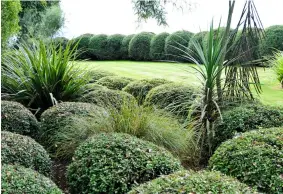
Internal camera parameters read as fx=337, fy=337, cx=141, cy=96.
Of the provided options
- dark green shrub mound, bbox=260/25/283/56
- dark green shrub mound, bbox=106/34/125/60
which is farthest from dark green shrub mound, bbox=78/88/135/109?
dark green shrub mound, bbox=106/34/125/60

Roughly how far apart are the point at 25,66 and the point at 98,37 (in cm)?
767

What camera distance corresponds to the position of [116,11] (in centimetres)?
463

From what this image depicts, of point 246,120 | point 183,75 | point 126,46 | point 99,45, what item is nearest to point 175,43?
point 183,75

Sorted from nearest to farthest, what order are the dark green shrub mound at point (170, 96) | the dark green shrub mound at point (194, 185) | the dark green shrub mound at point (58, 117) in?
the dark green shrub mound at point (194, 185) < the dark green shrub mound at point (58, 117) < the dark green shrub mound at point (170, 96)

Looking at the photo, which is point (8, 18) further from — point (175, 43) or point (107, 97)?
point (175, 43)

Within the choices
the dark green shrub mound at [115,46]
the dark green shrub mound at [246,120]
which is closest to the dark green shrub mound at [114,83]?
the dark green shrub mound at [246,120]

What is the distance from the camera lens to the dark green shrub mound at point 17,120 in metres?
2.68

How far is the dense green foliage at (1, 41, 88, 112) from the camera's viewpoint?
3.60m

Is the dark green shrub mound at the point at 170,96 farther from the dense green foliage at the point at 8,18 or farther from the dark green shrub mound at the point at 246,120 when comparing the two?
the dense green foliage at the point at 8,18

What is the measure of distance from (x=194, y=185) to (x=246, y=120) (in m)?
1.51

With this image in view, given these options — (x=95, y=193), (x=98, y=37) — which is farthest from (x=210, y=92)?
(x=98, y=37)

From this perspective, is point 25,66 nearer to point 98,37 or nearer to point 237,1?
point 237,1

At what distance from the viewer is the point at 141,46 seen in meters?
9.77

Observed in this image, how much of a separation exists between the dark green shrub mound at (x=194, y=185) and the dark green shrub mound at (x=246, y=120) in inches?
50.8
